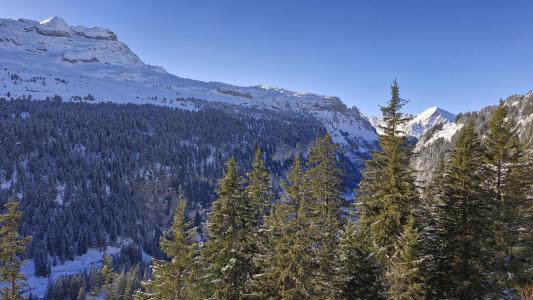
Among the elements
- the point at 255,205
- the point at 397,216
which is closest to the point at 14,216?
the point at 255,205

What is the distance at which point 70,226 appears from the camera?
166 metres

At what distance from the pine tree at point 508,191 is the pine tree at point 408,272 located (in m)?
6.42

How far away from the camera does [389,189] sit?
969 inches

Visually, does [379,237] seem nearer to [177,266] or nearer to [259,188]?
[259,188]

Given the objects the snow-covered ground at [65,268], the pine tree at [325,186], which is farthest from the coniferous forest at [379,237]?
the snow-covered ground at [65,268]

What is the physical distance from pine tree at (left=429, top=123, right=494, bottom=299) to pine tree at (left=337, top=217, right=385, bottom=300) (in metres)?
3.54

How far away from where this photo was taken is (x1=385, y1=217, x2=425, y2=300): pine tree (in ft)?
66.1

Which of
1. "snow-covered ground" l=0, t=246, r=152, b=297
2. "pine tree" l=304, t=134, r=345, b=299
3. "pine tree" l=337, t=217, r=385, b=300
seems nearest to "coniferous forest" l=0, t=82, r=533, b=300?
"pine tree" l=337, t=217, r=385, b=300

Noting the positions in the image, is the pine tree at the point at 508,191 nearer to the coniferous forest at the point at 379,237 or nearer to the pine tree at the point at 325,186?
the coniferous forest at the point at 379,237

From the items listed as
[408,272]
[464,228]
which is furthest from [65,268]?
[464,228]

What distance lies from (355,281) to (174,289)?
11.5 metres

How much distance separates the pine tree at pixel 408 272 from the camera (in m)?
20.2

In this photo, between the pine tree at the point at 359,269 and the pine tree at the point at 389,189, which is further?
the pine tree at the point at 389,189

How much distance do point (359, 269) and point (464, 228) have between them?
693cm
